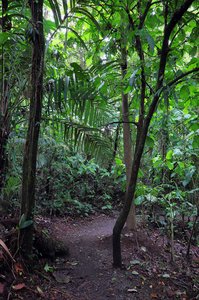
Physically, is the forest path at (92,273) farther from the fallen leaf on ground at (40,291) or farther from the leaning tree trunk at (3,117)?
the leaning tree trunk at (3,117)

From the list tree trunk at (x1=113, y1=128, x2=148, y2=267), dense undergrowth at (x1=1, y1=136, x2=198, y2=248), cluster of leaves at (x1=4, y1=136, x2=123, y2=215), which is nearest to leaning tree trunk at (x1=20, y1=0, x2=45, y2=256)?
dense undergrowth at (x1=1, y1=136, x2=198, y2=248)

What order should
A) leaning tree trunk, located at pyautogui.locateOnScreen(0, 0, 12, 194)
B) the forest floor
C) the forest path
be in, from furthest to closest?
the forest path
leaning tree trunk, located at pyautogui.locateOnScreen(0, 0, 12, 194)
the forest floor

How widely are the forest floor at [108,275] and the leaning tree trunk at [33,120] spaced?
394 millimetres

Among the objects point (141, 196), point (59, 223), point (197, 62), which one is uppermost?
point (197, 62)

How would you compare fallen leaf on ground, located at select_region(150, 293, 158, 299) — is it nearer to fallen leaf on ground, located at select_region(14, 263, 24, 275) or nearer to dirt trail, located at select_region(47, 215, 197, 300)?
dirt trail, located at select_region(47, 215, 197, 300)

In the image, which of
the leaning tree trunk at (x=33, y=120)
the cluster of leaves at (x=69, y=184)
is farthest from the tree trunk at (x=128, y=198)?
the cluster of leaves at (x=69, y=184)

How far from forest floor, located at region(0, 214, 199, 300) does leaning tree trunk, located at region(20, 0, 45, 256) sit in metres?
0.39

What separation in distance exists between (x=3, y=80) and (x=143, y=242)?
2.81m

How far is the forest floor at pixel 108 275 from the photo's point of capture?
7.61 ft

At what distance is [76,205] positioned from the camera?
652 centimetres

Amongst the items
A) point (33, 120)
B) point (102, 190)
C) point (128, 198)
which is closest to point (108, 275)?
point (128, 198)

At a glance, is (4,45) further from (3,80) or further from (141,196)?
(141,196)

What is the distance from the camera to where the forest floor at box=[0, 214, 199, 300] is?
91.4 inches

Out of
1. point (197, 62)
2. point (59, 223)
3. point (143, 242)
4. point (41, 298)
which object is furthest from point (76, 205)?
point (197, 62)
